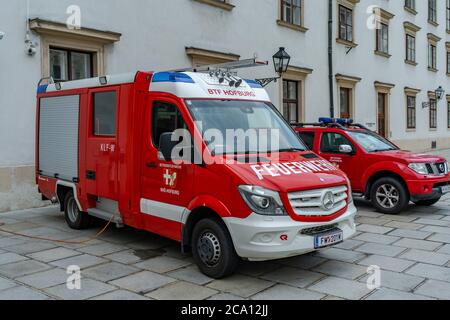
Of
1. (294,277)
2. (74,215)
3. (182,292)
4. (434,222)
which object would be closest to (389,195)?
(434,222)

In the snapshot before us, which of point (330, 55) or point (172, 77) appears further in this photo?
point (330, 55)

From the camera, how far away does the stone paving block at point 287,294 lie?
4.75 meters

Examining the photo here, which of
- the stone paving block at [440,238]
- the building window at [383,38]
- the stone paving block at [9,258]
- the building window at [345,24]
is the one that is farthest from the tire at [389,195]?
the building window at [383,38]

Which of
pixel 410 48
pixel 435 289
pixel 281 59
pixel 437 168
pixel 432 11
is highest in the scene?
pixel 432 11

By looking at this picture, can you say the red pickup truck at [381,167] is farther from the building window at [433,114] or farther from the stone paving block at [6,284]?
the building window at [433,114]

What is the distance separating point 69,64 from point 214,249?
21.9ft

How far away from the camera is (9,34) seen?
915 cm

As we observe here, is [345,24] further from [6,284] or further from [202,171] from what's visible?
[6,284]

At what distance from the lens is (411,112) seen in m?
25.2

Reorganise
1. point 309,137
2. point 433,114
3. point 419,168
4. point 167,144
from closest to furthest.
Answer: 1. point 167,144
2. point 419,168
3. point 309,137
4. point 433,114

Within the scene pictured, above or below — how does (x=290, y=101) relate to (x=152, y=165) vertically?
above

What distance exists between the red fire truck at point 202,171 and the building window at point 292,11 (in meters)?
10.3

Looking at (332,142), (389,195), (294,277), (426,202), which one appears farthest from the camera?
(332,142)

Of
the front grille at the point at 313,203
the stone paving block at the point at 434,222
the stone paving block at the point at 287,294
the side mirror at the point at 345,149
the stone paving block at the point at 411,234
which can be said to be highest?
the side mirror at the point at 345,149
